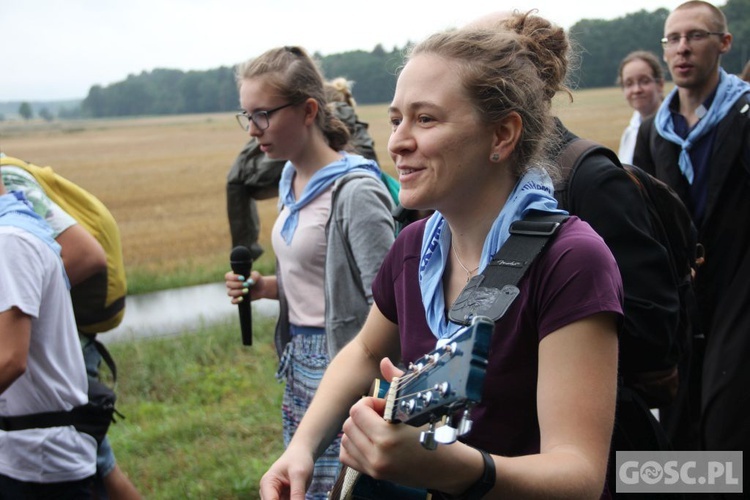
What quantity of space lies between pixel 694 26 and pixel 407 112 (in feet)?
10.7

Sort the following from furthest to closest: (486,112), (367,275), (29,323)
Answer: (367,275), (29,323), (486,112)

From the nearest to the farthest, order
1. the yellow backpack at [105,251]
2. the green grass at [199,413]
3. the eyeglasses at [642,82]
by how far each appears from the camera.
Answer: the yellow backpack at [105,251] → the green grass at [199,413] → the eyeglasses at [642,82]

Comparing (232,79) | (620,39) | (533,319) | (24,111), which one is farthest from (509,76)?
(24,111)

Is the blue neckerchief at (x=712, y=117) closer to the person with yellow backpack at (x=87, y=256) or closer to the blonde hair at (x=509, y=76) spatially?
the blonde hair at (x=509, y=76)

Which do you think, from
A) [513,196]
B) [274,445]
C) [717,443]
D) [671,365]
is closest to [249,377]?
[274,445]

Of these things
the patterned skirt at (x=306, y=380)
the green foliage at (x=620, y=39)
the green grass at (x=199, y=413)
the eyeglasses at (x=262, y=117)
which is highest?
the green foliage at (x=620, y=39)

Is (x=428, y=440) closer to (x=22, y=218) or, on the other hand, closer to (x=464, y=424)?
(x=464, y=424)

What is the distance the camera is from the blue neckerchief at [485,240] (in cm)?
179

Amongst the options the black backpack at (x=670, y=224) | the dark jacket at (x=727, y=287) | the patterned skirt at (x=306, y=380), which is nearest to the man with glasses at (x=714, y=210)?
the dark jacket at (x=727, y=287)

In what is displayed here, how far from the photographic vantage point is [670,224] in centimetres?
280

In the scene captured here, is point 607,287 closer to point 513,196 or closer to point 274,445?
point 513,196

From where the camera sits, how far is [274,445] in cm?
536

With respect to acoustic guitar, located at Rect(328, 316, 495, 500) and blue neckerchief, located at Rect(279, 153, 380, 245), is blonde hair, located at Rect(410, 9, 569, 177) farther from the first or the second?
A: blue neckerchief, located at Rect(279, 153, 380, 245)

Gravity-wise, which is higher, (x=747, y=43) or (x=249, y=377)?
(x=747, y=43)
